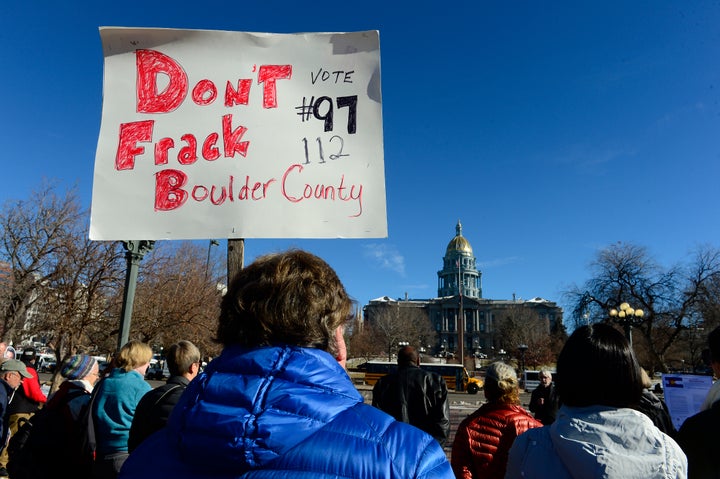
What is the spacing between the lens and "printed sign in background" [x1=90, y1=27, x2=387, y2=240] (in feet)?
9.92

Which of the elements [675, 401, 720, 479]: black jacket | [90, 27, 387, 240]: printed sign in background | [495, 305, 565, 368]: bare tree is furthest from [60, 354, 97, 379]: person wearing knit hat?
[495, 305, 565, 368]: bare tree

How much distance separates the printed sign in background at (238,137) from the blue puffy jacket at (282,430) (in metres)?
1.89

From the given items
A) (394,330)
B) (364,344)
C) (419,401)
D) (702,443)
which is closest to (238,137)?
(702,443)

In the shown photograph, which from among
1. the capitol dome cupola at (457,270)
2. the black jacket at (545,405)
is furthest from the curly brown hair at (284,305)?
the capitol dome cupola at (457,270)

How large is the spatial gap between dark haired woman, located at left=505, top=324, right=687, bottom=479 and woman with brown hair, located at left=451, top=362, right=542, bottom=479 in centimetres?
133

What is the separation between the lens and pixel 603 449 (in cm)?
158

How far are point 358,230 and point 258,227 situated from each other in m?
0.64

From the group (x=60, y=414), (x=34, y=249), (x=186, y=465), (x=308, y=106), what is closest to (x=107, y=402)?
(x=60, y=414)

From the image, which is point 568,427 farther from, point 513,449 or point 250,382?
point 250,382

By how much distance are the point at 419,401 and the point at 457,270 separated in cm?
11719

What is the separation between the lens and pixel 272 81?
10.8ft

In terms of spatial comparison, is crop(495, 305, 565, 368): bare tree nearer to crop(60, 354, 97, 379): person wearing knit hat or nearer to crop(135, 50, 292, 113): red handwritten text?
crop(60, 354, 97, 379): person wearing knit hat

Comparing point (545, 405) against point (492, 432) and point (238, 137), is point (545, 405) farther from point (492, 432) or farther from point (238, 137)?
point (238, 137)

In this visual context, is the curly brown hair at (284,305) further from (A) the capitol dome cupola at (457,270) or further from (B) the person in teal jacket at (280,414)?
(A) the capitol dome cupola at (457,270)
